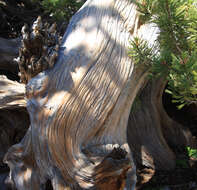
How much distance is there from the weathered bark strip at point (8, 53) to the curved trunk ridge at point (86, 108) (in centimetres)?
165

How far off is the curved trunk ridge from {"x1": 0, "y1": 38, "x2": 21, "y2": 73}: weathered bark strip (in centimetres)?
165

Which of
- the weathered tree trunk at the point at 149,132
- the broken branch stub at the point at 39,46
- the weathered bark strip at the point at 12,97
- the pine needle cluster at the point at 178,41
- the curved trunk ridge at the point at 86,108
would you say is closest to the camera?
the pine needle cluster at the point at 178,41

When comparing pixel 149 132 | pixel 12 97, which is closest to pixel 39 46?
pixel 12 97

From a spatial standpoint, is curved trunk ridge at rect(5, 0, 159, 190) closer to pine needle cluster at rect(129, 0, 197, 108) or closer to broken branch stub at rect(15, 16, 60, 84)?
broken branch stub at rect(15, 16, 60, 84)

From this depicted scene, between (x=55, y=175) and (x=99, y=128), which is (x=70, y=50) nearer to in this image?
(x=99, y=128)

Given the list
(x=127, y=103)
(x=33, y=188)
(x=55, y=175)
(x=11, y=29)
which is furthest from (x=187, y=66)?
(x=11, y=29)

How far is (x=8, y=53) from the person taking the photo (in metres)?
3.80

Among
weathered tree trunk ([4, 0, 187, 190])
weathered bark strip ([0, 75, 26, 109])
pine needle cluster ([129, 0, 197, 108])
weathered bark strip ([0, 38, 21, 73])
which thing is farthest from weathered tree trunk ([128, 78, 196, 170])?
weathered bark strip ([0, 38, 21, 73])

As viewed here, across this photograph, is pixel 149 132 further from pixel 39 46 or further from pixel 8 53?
pixel 8 53

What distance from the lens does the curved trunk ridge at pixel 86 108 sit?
2.10 meters

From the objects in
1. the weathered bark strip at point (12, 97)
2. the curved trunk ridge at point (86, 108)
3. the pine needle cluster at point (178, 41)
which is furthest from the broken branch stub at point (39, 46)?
the pine needle cluster at point (178, 41)

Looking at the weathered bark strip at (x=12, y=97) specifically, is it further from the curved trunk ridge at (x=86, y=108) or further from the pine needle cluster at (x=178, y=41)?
the pine needle cluster at (x=178, y=41)

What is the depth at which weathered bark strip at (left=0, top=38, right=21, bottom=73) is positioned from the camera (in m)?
3.79

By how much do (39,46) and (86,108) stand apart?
27.8 inches
